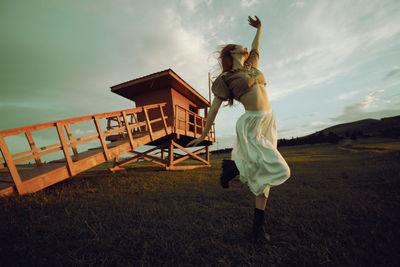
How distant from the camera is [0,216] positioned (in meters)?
2.80

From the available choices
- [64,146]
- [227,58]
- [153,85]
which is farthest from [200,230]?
[153,85]

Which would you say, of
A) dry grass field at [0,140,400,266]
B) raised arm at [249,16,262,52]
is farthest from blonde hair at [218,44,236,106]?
dry grass field at [0,140,400,266]

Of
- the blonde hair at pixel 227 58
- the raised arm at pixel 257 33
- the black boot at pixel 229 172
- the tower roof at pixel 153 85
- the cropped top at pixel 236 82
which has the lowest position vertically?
the black boot at pixel 229 172

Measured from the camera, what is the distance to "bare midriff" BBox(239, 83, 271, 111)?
1846 mm

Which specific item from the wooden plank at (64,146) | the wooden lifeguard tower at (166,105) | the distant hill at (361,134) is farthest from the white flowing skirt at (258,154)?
the distant hill at (361,134)

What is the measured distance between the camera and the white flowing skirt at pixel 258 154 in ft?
5.36

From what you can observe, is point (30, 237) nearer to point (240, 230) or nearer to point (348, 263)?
point (240, 230)

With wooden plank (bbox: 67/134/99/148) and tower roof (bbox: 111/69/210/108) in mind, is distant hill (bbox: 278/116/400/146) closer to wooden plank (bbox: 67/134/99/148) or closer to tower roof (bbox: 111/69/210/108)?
tower roof (bbox: 111/69/210/108)

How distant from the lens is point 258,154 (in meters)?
1.73

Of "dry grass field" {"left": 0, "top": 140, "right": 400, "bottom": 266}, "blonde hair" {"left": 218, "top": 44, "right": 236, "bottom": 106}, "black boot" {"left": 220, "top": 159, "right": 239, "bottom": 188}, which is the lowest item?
"dry grass field" {"left": 0, "top": 140, "right": 400, "bottom": 266}

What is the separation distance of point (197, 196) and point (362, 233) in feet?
9.27

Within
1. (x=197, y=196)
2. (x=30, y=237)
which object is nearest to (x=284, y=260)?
(x=197, y=196)

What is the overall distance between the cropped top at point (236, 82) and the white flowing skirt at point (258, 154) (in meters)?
0.29

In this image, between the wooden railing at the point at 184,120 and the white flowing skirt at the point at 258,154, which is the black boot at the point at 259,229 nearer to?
the white flowing skirt at the point at 258,154
